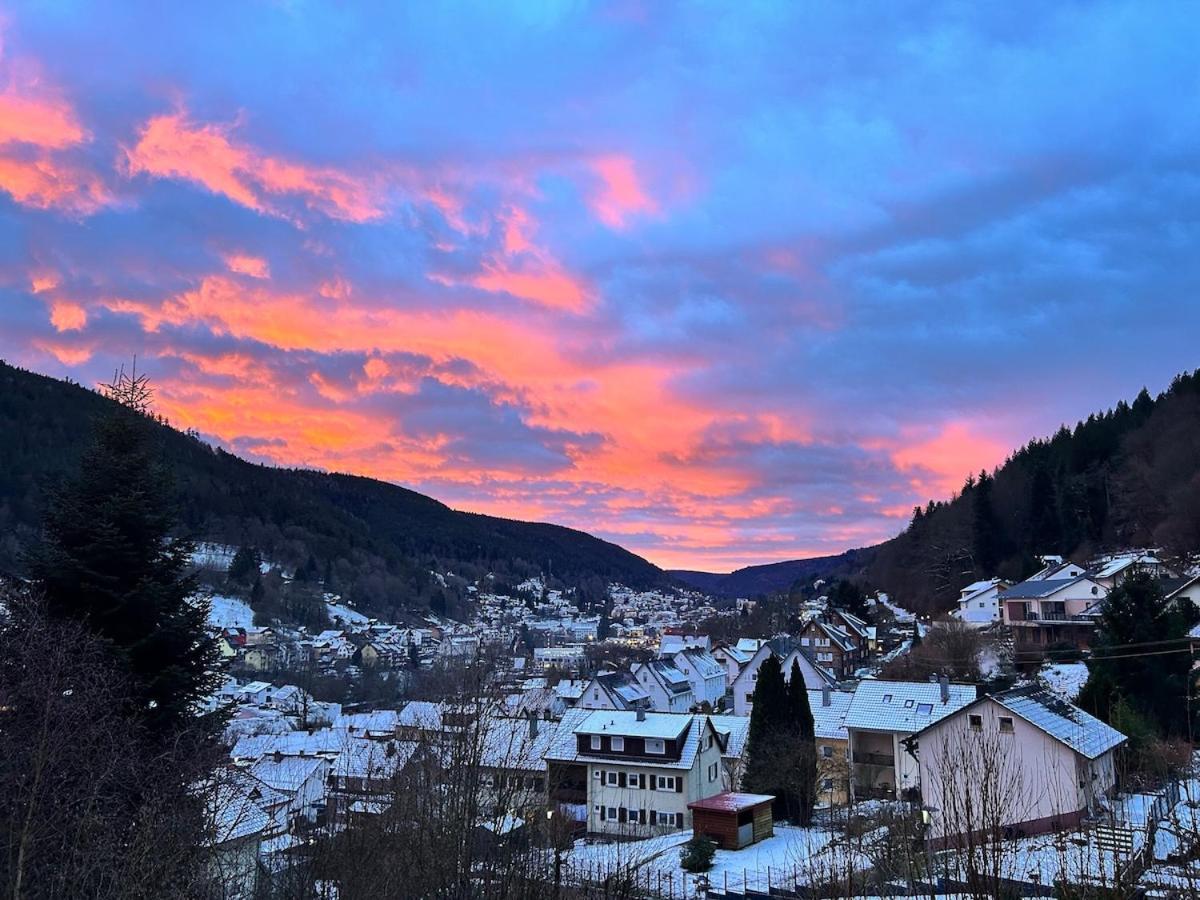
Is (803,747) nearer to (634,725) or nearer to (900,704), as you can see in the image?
(900,704)

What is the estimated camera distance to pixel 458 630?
620 feet

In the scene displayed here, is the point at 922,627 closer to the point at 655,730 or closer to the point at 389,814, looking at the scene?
the point at 655,730

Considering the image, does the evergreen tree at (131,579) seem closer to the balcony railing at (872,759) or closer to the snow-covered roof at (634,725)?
the snow-covered roof at (634,725)

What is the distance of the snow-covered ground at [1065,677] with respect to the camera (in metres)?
42.5

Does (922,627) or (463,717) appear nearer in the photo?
(463,717)

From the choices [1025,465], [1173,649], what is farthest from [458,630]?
[1173,649]

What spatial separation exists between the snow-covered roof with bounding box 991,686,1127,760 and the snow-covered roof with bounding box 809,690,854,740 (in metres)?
11.4

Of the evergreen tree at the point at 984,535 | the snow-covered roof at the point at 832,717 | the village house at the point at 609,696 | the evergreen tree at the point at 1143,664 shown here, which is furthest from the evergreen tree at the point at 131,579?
the evergreen tree at the point at 984,535

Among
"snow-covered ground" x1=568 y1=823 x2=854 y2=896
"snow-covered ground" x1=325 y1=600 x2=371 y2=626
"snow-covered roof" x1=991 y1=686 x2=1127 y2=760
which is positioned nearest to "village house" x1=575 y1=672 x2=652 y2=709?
"snow-covered ground" x1=568 y1=823 x2=854 y2=896

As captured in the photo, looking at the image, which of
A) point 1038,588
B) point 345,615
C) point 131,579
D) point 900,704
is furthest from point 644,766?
point 345,615

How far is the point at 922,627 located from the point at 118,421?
78.6 metres

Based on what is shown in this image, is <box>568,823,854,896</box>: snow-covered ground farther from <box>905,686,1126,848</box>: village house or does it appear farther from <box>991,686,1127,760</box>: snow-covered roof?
<box>991,686,1127,760</box>: snow-covered roof

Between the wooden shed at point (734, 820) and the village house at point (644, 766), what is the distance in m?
6.49

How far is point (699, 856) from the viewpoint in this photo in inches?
1112
